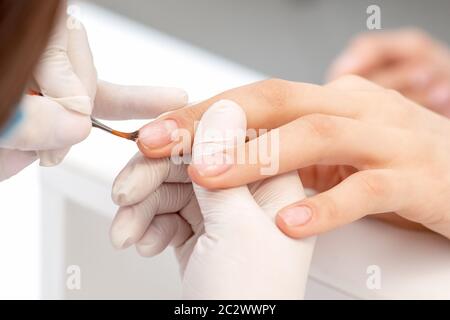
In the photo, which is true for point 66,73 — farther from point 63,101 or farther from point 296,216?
point 296,216

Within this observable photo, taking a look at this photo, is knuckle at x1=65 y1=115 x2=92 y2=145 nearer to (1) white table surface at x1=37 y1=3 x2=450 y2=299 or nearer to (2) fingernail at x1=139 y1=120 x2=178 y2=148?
(2) fingernail at x1=139 y1=120 x2=178 y2=148

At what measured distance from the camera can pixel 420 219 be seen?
835 millimetres

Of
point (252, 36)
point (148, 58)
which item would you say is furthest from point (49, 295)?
point (252, 36)

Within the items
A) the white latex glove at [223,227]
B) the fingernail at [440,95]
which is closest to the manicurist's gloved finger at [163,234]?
the white latex glove at [223,227]

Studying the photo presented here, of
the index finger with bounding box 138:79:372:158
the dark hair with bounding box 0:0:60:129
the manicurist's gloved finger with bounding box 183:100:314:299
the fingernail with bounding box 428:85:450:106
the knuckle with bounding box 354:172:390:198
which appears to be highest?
the fingernail with bounding box 428:85:450:106

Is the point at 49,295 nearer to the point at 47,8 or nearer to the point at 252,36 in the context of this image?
the point at 47,8

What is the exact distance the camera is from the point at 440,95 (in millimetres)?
1385

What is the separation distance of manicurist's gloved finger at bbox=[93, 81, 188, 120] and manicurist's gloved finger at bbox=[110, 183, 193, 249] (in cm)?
10

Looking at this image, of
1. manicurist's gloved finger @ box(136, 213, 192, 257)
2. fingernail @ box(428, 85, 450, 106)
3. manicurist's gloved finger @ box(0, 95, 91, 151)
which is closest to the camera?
manicurist's gloved finger @ box(0, 95, 91, 151)

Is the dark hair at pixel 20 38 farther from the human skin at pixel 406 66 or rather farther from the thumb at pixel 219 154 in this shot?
the human skin at pixel 406 66

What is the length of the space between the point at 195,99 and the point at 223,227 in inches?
17.5

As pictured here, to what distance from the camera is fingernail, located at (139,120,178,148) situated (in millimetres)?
746

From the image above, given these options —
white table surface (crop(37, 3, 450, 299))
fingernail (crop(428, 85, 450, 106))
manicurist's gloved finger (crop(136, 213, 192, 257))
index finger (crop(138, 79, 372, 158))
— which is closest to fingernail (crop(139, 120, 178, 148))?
index finger (crop(138, 79, 372, 158))

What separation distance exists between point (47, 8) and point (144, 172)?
33 centimetres
